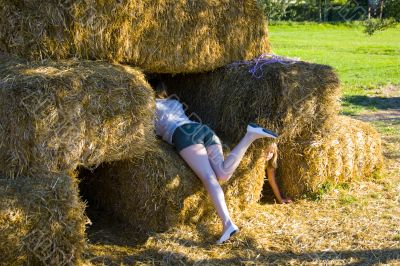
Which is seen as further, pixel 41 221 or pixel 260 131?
pixel 260 131

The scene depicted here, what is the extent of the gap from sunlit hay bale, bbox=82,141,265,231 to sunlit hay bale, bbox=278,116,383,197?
2.11 feet

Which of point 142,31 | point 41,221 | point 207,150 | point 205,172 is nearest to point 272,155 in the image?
point 207,150

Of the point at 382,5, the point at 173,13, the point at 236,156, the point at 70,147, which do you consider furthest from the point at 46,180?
the point at 382,5

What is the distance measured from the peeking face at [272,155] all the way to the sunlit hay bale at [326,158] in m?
0.11

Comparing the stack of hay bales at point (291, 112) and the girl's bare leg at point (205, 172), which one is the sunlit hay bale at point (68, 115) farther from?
the stack of hay bales at point (291, 112)

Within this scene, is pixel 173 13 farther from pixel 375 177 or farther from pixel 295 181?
pixel 375 177

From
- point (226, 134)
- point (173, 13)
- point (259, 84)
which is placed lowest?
point (226, 134)

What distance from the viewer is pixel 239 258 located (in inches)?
169

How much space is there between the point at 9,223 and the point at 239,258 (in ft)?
5.59

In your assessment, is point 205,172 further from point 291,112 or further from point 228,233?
point 291,112

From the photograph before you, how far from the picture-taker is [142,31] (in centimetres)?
490

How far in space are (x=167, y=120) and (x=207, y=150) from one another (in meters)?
0.44

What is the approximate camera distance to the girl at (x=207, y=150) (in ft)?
15.3

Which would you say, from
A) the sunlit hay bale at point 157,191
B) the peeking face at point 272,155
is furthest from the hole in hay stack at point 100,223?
the peeking face at point 272,155
